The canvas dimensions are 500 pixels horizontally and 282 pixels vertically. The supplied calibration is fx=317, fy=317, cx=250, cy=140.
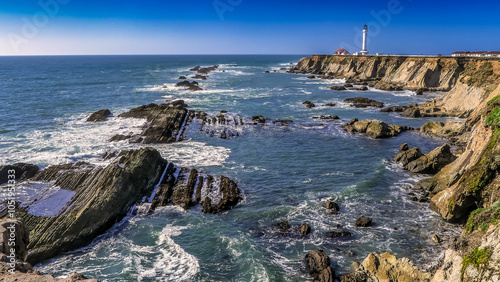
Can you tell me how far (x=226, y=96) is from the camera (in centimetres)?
7019

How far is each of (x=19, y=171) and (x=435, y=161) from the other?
3342 centimetres

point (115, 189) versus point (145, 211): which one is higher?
point (115, 189)

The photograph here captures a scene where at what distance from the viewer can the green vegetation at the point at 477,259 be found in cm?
973

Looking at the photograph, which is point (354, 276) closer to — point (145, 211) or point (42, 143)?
point (145, 211)

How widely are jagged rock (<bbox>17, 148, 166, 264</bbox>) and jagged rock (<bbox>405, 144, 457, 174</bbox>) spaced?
2165cm

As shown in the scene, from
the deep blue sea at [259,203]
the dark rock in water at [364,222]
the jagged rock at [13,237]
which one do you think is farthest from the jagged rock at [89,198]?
the dark rock in water at [364,222]

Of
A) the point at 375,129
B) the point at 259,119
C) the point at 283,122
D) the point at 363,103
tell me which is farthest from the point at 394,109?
the point at 259,119

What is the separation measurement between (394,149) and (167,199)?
23.6 metres

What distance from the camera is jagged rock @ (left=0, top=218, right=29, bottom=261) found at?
37.1 feet

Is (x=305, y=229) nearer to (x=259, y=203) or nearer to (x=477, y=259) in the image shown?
(x=259, y=203)

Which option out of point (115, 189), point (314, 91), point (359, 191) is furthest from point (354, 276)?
point (314, 91)

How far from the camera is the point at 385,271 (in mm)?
13375

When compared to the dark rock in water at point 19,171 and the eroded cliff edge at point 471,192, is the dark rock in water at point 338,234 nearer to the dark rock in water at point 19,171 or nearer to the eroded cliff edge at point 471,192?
the eroded cliff edge at point 471,192

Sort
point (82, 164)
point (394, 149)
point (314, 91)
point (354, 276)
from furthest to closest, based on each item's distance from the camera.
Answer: point (314, 91)
point (394, 149)
point (82, 164)
point (354, 276)
